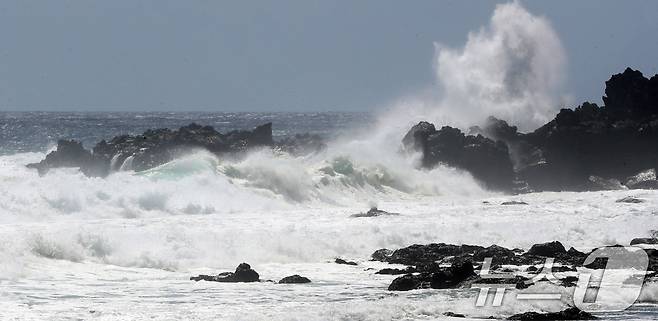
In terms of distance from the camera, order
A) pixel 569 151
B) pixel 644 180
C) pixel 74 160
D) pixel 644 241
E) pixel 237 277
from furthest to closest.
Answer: pixel 74 160 < pixel 569 151 < pixel 644 180 < pixel 644 241 < pixel 237 277

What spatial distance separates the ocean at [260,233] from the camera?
17.6 metres

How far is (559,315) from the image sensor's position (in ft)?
53.9

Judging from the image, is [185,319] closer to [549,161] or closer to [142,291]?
[142,291]

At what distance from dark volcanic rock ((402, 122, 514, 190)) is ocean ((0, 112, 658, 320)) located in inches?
34.2

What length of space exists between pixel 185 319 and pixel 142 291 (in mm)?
3409

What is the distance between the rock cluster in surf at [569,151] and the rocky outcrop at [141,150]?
439 inches

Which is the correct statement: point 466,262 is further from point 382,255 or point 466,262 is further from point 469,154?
point 469,154

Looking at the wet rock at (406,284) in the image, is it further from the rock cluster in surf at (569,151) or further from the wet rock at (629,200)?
the rock cluster in surf at (569,151)

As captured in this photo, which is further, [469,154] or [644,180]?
[469,154]

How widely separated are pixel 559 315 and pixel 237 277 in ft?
24.4

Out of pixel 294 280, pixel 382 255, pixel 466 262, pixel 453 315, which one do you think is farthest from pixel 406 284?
pixel 382 255

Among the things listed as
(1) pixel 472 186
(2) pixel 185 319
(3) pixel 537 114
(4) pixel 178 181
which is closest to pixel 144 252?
(2) pixel 185 319

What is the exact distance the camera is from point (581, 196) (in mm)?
44750

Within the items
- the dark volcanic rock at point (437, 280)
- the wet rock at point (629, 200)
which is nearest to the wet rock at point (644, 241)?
the dark volcanic rock at point (437, 280)
